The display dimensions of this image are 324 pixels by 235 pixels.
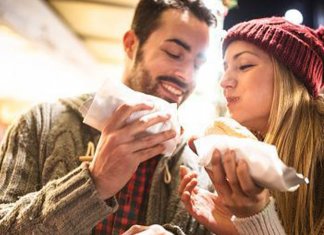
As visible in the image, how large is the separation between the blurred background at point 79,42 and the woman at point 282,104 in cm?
64

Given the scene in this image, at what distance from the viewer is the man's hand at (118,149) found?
1523mm

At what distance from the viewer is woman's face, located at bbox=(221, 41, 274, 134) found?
2.03 meters

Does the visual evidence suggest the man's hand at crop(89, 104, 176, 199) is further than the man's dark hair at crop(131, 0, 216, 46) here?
No

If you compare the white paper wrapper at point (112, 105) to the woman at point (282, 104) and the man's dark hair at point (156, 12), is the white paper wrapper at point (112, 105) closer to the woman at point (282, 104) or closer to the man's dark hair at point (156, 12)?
the woman at point (282, 104)

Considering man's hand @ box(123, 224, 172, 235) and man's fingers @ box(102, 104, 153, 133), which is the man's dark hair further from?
man's hand @ box(123, 224, 172, 235)

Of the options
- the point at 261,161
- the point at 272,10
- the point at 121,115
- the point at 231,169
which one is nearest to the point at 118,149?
the point at 121,115

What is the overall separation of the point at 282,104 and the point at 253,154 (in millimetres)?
718

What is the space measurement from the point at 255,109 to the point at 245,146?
0.69m

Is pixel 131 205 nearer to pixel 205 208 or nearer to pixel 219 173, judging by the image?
pixel 205 208

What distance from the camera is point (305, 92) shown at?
2094mm

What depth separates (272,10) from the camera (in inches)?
126

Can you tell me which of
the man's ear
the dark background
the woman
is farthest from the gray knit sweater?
the dark background

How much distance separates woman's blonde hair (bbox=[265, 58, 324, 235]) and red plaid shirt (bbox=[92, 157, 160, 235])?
29.3 inches

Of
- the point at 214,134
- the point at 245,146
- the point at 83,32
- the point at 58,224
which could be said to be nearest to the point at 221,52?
the point at 214,134
